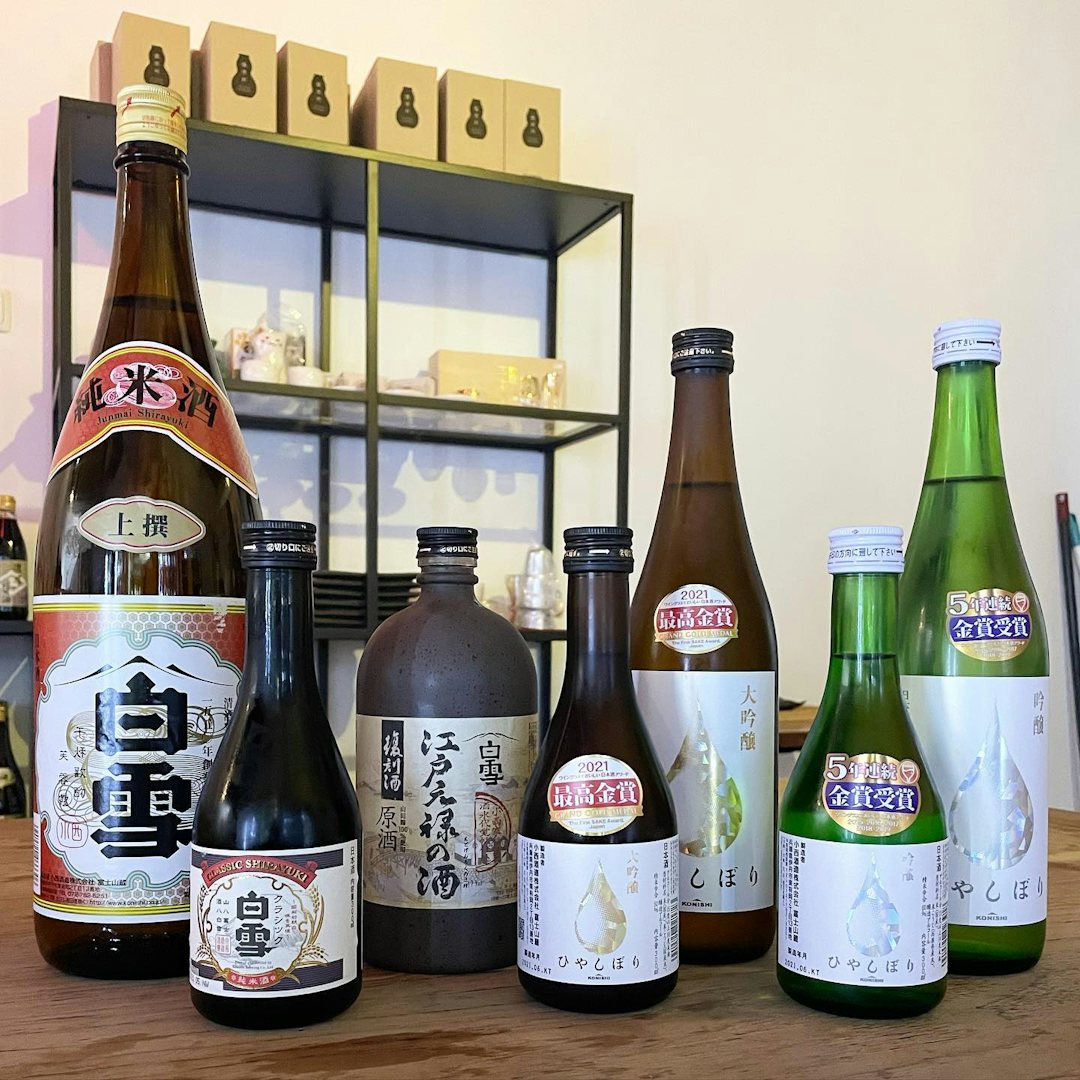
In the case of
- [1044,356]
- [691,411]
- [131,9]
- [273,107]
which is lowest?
[691,411]

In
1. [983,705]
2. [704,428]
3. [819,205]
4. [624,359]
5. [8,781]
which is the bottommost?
[8,781]

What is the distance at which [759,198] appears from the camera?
2.49 metres

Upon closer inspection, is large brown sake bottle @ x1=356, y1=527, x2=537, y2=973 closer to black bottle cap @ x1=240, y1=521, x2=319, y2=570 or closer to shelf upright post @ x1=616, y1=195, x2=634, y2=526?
black bottle cap @ x1=240, y1=521, x2=319, y2=570

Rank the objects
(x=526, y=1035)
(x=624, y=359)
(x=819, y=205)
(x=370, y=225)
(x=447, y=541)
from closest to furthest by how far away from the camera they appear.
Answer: (x=526, y=1035) → (x=447, y=541) → (x=370, y=225) → (x=624, y=359) → (x=819, y=205)

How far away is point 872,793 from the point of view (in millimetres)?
440

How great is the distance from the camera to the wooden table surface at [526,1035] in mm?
376

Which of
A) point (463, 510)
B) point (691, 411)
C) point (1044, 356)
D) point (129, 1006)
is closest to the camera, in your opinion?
point (129, 1006)

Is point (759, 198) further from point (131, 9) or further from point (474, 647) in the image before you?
point (474, 647)

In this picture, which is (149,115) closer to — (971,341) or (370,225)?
(971,341)

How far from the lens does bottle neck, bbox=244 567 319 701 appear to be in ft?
1.44

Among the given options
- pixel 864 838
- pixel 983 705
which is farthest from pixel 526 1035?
pixel 983 705

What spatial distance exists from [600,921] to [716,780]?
0.12m

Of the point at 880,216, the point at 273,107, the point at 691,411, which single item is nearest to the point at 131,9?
the point at 273,107

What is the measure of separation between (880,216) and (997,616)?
2.33m
